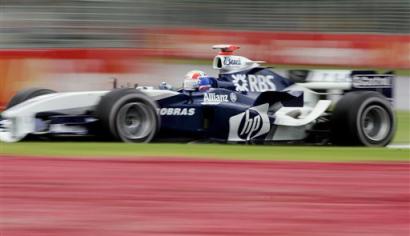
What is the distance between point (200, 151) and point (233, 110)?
1410 mm

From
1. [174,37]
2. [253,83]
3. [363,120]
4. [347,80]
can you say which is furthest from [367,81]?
[174,37]

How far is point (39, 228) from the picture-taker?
4.36 meters

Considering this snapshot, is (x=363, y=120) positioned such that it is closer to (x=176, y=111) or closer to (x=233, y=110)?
(x=233, y=110)

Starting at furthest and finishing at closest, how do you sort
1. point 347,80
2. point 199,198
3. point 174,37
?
point 174,37 → point 347,80 → point 199,198

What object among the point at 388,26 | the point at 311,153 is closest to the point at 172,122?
the point at 311,153

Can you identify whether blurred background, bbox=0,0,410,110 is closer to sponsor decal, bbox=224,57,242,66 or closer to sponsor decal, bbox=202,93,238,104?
sponsor decal, bbox=224,57,242,66

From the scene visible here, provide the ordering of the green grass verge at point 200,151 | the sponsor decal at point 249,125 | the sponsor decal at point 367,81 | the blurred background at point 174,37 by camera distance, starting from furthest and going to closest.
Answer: the blurred background at point 174,37, the sponsor decal at point 367,81, the sponsor decal at point 249,125, the green grass verge at point 200,151

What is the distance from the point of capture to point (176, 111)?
10.2 m

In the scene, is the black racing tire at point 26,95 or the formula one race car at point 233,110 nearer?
the formula one race car at point 233,110

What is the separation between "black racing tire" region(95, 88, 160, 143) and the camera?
31.6 ft

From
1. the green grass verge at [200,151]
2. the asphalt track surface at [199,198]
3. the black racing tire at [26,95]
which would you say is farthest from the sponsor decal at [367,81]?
the asphalt track surface at [199,198]

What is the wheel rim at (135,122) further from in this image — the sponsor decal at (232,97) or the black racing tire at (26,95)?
the black racing tire at (26,95)

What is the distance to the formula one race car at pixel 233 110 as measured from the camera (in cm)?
977

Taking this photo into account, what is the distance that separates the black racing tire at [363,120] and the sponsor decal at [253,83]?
0.92 meters
